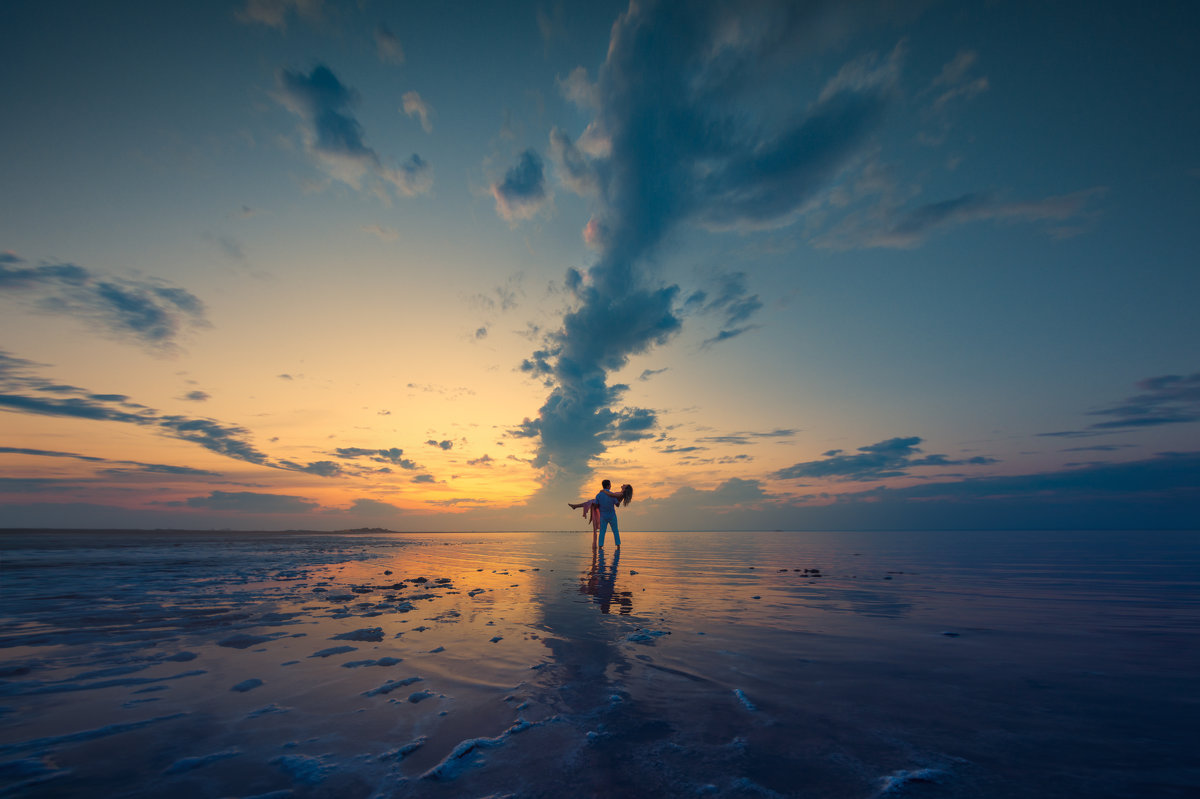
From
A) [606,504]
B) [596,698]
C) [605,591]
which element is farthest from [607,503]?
[596,698]

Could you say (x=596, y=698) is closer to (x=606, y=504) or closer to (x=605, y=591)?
(x=605, y=591)

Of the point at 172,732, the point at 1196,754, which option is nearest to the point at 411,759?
the point at 172,732

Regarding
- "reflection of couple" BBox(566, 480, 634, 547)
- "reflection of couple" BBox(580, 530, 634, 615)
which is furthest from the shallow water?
"reflection of couple" BBox(566, 480, 634, 547)

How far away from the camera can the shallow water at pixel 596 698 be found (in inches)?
113

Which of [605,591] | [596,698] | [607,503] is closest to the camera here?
[596,698]

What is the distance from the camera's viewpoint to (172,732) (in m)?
3.57

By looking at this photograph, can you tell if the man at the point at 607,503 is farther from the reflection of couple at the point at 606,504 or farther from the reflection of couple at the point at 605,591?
the reflection of couple at the point at 605,591

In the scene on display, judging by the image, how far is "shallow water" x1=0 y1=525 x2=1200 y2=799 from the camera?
9.45 ft

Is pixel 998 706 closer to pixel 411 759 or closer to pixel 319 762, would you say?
pixel 411 759

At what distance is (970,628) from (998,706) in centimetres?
394

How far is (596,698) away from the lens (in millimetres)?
4301

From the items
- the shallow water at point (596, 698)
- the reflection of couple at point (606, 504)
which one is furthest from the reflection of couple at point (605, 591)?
the reflection of couple at point (606, 504)

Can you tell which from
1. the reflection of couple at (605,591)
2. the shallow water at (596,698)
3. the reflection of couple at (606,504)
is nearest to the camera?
the shallow water at (596,698)

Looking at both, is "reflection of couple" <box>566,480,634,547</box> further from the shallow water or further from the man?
the shallow water
